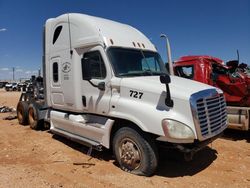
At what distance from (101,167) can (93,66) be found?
2.21 m

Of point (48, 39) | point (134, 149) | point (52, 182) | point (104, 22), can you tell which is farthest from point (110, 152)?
point (48, 39)

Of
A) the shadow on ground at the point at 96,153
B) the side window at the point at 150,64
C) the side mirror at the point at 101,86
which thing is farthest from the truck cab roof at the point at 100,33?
the shadow on ground at the point at 96,153

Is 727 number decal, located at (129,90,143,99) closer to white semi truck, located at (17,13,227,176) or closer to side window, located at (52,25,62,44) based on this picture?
white semi truck, located at (17,13,227,176)

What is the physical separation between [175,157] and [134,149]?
1533 mm

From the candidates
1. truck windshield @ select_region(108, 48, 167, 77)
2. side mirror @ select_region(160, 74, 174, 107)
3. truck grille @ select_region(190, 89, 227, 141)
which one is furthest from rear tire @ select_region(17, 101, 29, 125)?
truck grille @ select_region(190, 89, 227, 141)

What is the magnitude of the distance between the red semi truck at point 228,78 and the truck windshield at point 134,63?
2.38 metres

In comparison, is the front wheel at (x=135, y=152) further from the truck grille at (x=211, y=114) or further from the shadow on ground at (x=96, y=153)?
the truck grille at (x=211, y=114)

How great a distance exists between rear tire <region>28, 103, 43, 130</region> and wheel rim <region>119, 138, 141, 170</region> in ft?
15.7

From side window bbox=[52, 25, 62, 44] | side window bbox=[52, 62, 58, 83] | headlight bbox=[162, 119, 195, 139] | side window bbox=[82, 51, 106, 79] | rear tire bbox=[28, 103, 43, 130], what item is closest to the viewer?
headlight bbox=[162, 119, 195, 139]

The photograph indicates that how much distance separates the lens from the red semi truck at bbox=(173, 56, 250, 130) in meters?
7.52

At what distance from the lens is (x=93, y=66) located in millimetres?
6137

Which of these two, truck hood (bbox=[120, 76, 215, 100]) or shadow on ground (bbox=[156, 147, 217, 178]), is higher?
truck hood (bbox=[120, 76, 215, 100])

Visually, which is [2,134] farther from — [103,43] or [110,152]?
[103,43]

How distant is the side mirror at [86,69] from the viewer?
6.24 metres
